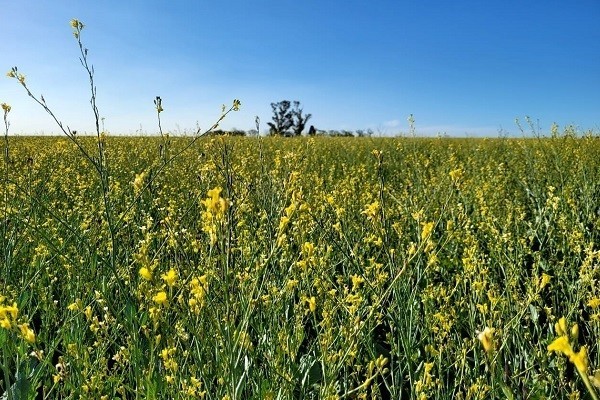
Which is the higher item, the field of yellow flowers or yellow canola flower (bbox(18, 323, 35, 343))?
yellow canola flower (bbox(18, 323, 35, 343))

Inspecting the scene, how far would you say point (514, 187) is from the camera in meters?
5.38

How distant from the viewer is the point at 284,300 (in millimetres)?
2131

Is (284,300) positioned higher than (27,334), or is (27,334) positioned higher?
(27,334)

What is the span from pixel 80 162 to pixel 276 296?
5.42 m

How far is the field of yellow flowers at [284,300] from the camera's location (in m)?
1.31

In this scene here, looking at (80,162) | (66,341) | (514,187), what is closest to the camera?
(66,341)

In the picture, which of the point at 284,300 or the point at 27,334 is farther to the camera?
the point at 284,300

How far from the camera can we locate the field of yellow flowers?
131 centimetres

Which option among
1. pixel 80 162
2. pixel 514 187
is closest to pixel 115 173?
pixel 80 162

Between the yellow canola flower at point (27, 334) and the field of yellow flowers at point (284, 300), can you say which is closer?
the yellow canola flower at point (27, 334)

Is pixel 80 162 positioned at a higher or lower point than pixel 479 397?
higher

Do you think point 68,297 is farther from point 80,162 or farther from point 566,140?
point 566,140

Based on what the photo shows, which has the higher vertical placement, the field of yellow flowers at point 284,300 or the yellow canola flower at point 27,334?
the yellow canola flower at point 27,334

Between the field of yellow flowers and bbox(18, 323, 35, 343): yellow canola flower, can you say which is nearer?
bbox(18, 323, 35, 343): yellow canola flower
